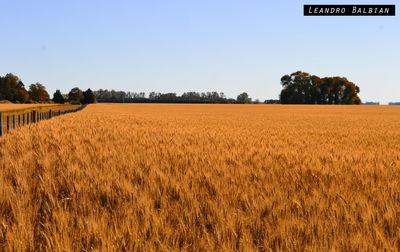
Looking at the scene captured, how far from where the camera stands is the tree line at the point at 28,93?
13738 cm

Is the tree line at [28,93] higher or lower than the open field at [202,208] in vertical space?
higher

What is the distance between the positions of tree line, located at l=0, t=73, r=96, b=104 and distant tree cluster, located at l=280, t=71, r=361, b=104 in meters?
88.7

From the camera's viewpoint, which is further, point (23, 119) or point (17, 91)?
point (17, 91)

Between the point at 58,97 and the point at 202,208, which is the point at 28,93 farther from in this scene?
the point at 202,208

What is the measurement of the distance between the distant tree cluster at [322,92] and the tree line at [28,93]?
88.7m

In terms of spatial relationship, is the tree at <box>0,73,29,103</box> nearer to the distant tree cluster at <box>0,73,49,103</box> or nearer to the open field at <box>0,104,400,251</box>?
the distant tree cluster at <box>0,73,49,103</box>

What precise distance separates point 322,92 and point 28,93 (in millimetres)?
122882

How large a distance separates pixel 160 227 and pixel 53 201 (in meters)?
1.15

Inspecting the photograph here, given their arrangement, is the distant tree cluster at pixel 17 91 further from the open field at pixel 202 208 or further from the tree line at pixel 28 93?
the open field at pixel 202 208

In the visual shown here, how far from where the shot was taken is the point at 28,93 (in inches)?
6029

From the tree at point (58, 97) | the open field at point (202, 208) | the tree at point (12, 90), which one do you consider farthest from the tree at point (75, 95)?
the open field at point (202, 208)

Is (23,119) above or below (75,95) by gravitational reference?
below

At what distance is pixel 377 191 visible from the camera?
3.63 metres

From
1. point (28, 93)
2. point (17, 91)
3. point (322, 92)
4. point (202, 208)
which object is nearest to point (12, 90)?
point (17, 91)
